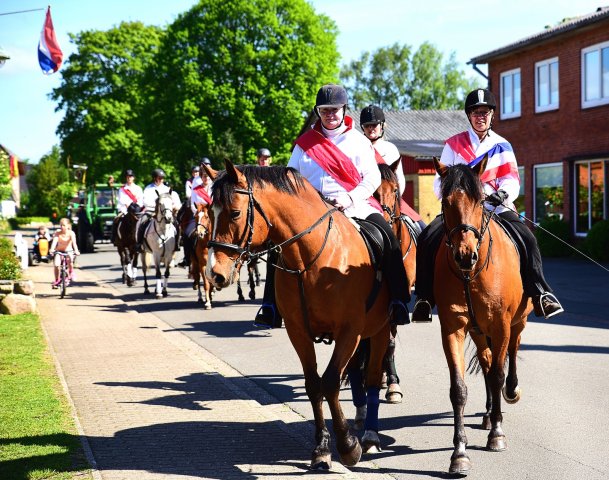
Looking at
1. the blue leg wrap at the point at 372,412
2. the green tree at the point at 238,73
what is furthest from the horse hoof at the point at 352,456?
the green tree at the point at 238,73

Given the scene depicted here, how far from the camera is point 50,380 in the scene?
8727 mm

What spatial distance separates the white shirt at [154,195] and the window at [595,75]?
15432mm

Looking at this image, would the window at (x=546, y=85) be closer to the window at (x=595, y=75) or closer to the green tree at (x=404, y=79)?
the window at (x=595, y=75)

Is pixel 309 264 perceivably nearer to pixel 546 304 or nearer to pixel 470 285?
pixel 470 285

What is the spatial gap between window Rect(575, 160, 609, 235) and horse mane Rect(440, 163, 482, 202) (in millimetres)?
22347

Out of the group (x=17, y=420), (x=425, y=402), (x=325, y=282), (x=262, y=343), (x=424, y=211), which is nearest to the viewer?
(x=325, y=282)

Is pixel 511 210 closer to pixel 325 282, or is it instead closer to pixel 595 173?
pixel 325 282

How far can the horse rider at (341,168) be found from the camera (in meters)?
6.30

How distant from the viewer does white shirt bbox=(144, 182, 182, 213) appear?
1850 cm

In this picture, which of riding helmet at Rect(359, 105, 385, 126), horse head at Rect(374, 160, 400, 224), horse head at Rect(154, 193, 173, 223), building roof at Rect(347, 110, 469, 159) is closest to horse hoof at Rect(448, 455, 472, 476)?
horse head at Rect(374, 160, 400, 224)

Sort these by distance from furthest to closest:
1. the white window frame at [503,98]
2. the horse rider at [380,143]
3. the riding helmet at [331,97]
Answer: the white window frame at [503,98], the horse rider at [380,143], the riding helmet at [331,97]

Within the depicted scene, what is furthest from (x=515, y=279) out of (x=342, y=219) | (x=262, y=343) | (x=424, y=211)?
(x=424, y=211)

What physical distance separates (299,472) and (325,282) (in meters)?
1.37

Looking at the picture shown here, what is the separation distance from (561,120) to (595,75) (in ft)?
6.96
